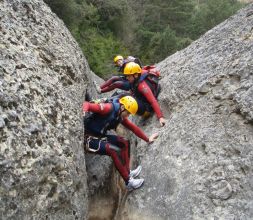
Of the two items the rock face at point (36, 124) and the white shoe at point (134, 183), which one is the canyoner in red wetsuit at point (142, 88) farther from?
the rock face at point (36, 124)

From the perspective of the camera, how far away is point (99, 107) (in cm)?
730

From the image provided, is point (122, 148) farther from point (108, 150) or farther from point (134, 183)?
point (134, 183)

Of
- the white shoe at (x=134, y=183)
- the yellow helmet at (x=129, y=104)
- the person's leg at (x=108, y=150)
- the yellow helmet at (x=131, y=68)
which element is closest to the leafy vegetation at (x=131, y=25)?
the yellow helmet at (x=131, y=68)

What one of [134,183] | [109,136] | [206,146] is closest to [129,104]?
[109,136]

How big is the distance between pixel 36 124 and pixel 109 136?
2883 millimetres

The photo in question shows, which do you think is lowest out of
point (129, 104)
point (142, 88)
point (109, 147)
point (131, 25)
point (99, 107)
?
point (131, 25)

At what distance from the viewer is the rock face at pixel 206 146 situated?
20.4 ft

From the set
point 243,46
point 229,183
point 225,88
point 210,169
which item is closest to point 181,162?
point 210,169

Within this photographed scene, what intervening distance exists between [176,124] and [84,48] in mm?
17402

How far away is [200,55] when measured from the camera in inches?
360

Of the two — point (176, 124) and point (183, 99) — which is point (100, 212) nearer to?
Result: point (176, 124)

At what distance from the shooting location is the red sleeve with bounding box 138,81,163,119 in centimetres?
856

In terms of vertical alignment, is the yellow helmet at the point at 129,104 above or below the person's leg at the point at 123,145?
above

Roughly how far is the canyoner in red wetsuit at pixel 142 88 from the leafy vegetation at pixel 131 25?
501 inches
